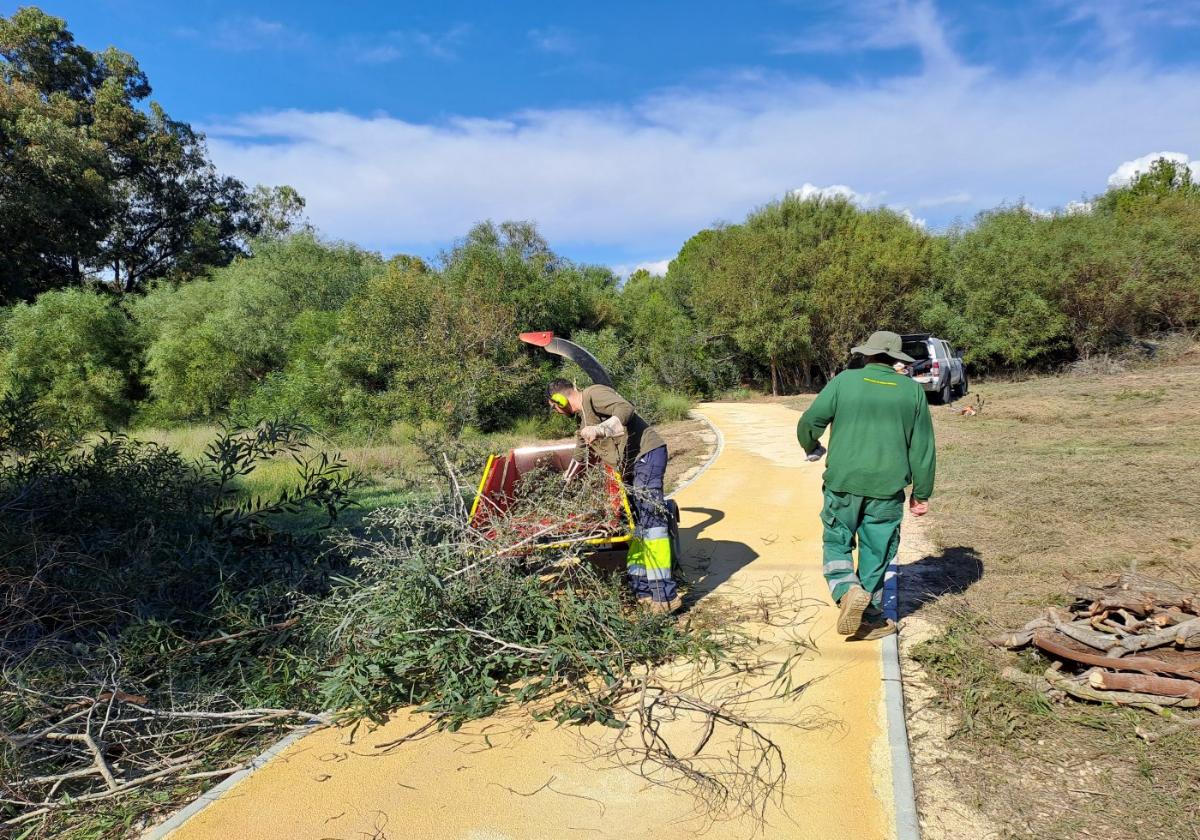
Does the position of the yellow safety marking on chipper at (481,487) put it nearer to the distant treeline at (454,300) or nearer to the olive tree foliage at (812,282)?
the distant treeline at (454,300)

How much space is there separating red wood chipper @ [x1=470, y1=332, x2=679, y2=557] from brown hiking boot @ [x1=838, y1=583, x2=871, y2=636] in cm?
135

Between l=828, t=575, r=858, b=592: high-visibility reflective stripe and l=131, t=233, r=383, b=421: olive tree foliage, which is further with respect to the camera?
l=131, t=233, r=383, b=421: olive tree foliage

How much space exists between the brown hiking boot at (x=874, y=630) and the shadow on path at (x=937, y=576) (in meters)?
0.47

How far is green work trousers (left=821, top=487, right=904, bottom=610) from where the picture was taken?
4137mm

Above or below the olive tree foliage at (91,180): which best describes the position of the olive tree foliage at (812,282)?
below

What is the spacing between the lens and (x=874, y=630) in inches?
165

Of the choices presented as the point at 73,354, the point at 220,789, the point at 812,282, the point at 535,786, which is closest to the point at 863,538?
the point at 535,786

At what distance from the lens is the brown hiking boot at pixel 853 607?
152 inches

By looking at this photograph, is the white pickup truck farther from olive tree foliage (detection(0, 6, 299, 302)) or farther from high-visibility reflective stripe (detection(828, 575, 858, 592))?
olive tree foliage (detection(0, 6, 299, 302))

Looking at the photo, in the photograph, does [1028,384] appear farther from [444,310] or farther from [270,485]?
[270,485]

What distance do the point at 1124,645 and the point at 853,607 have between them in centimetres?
129

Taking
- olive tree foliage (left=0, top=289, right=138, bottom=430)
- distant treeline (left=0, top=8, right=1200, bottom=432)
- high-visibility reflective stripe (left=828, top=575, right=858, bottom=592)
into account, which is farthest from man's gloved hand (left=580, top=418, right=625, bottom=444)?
olive tree foliage (left=0, top=289, right=138, bottom=430)

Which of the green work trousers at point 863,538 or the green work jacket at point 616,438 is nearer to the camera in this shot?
the green work trousers at point 863,538

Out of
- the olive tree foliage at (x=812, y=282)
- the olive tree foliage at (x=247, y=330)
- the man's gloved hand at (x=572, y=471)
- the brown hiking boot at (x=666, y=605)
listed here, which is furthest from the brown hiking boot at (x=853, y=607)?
the olive tree foliage at (x=812, y=282)
